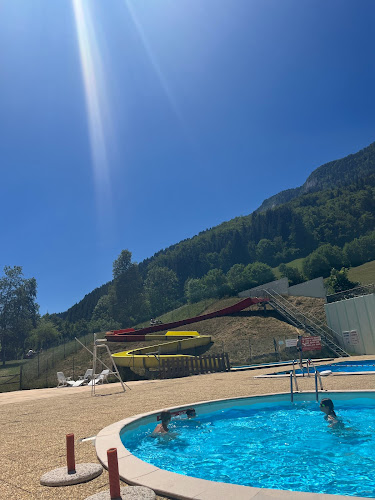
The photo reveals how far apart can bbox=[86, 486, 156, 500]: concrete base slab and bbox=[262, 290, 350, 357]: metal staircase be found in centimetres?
2771

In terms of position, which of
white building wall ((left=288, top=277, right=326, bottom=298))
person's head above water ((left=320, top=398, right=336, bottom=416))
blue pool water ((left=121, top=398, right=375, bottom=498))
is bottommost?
blue pool water ((left=121, top=398, right=375, bottom=498))

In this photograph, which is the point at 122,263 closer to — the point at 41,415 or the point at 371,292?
the point at 371,292

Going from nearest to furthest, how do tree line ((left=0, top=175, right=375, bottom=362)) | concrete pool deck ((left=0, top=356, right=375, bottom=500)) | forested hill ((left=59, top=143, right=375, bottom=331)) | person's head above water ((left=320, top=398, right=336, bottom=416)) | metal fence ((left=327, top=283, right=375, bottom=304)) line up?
1. concrete pool deck ((left=0, top=356, right=375, bottom=500))
2. person's head above water ((left=320, top=398, right=336, bottom=416))
3. metal fence ((left=327, top=283, right=375, bottom=304))
4. tree line ((left=0, top=175, right=375, bottom=362))
5. forested hill ((left=59, top=143, right=375, bottom=331))

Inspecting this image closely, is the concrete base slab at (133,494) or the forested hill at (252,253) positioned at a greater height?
the forested hill at (252,253)

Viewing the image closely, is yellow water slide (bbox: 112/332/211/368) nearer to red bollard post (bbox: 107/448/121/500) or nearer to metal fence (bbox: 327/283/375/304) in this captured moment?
metal fence (bbox: 327/283/375/304)

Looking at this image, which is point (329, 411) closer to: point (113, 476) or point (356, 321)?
point (113, 476)

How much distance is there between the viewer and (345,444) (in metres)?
7.86

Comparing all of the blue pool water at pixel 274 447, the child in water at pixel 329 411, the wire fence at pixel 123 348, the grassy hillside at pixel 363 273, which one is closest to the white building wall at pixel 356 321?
the wire fence at pixel 123 348

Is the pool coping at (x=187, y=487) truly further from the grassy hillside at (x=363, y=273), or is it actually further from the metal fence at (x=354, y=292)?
the grassy hillside at (x=363, y=273)

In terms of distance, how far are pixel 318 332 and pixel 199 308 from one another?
109 feet

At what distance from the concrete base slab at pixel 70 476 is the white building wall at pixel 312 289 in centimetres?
4582

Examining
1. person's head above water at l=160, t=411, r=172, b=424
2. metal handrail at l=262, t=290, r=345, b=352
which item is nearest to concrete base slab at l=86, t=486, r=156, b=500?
person's head above water at l=160, t=411, r=172, b=424

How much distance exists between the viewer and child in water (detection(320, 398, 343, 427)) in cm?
892

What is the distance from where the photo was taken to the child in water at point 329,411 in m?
8.92
